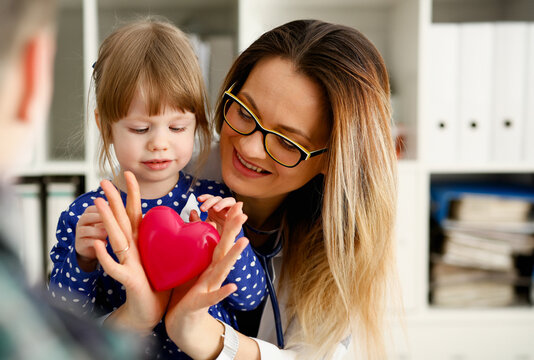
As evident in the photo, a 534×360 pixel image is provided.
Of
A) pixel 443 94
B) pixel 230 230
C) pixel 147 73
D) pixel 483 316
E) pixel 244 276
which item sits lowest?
pixel 483 316

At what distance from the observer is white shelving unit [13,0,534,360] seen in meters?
1.67

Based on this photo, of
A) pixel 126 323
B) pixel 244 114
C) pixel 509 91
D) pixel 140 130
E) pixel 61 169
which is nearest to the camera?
pixel 126 323

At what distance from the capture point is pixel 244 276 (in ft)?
2.59

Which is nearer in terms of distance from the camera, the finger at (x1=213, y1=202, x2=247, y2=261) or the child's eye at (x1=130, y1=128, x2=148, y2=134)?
the finger at (x1=213, y1=202, x2=247, y2=261)

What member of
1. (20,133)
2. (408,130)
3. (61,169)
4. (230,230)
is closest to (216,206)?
(230,230)

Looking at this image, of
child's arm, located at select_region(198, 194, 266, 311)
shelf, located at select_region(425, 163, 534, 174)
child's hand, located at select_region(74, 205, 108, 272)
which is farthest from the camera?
shelf, located at select_region(425, 163, 534, 174)

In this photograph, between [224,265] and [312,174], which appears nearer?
[224,265]

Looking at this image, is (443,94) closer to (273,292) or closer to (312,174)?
(312,174)

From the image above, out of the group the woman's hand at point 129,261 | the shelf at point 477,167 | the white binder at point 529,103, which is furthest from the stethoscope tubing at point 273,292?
the white binder at point 529,103

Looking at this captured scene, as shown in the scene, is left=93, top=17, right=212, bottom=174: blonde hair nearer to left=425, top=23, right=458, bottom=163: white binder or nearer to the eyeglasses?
the eyeglasses

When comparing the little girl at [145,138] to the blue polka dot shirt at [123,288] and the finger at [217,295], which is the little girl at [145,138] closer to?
the blue polka dot shirt at [123,288]

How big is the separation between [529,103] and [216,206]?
1482 millimetres

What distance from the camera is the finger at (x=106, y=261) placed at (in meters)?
0.53

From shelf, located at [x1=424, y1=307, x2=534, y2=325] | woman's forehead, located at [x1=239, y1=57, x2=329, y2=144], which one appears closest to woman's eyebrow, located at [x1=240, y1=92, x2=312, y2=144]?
woman's forehead, located at [x1=239, y1=57, x2=329, y2=144]
